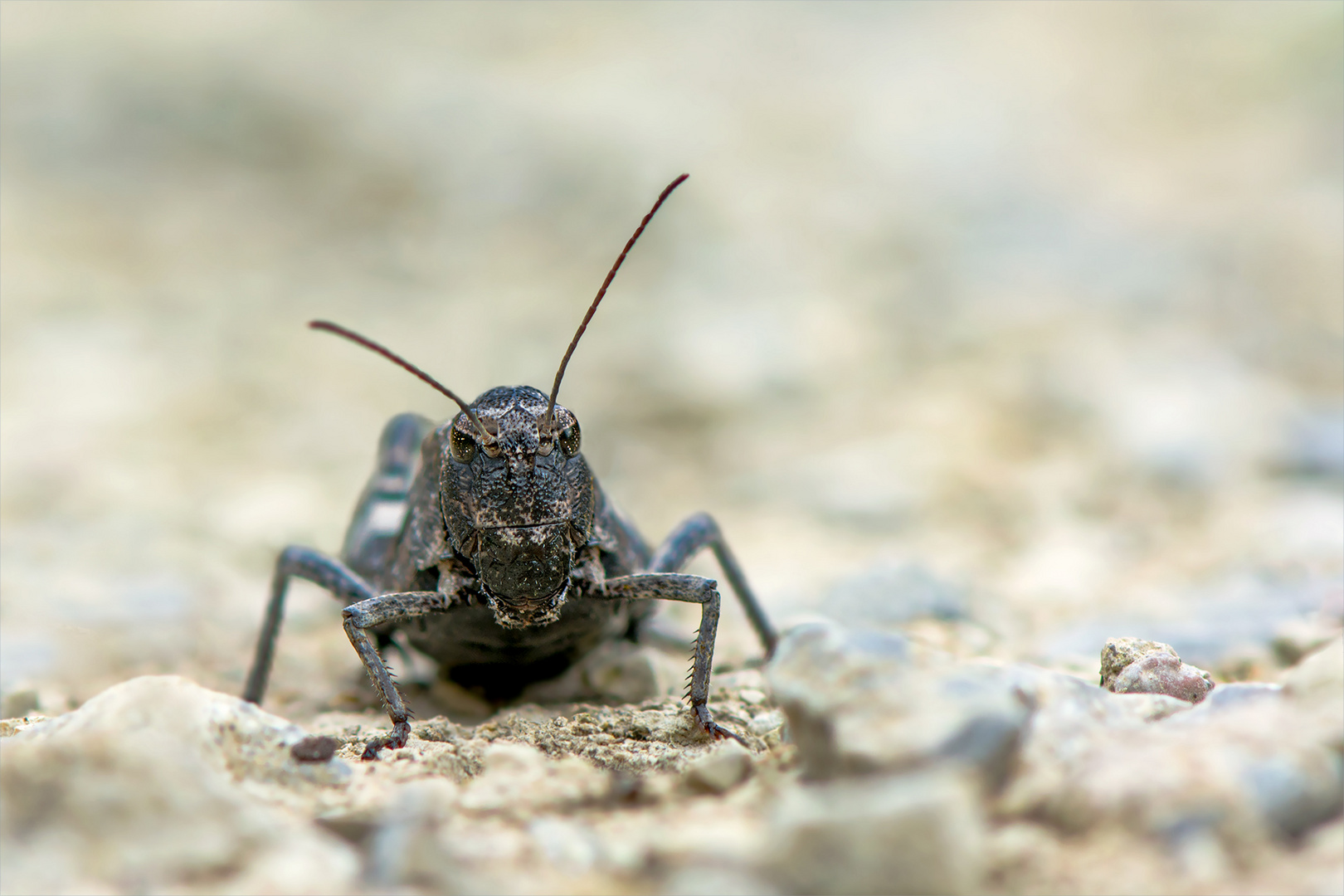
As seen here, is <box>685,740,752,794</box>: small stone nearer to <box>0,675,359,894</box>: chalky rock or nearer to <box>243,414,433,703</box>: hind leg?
<box>0,675,359,894</box>: chalky rock

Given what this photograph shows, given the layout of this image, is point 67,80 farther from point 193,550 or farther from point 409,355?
point 193,550

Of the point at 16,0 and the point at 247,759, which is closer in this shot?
the point at 247,759

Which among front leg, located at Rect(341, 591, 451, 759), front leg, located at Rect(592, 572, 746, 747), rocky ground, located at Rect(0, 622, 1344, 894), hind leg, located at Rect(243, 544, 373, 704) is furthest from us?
hind leg, located at Rect(243, 544, 373, 704)

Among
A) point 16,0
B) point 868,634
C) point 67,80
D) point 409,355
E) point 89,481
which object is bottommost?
point 868,634

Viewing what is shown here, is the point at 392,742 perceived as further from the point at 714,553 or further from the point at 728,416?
the point at 728,416

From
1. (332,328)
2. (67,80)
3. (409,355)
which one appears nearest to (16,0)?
(67,80)

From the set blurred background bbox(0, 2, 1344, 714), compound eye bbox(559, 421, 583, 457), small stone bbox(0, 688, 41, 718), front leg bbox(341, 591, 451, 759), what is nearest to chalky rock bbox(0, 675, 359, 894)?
front leg bbox(341, 591, 451, 759)
